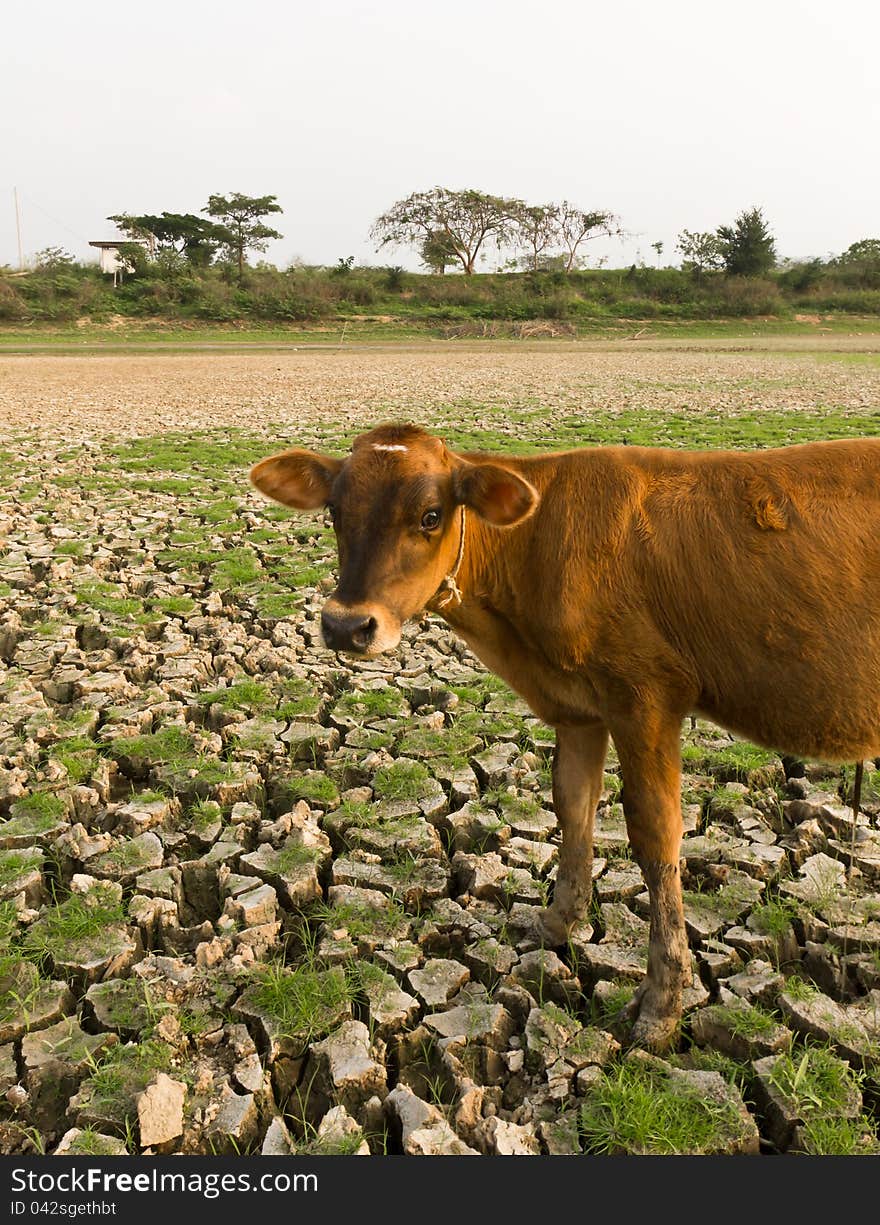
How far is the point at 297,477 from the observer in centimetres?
384

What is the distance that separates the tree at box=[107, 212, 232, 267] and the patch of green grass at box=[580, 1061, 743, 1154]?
80623mm

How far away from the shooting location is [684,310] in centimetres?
6456

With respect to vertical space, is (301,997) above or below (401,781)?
below

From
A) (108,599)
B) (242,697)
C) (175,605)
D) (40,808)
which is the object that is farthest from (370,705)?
(108,599)

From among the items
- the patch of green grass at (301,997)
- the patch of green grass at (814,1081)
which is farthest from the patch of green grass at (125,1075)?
the patch of green grass at (814,1081)

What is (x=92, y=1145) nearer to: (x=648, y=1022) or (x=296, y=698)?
(x=648, y=1022)

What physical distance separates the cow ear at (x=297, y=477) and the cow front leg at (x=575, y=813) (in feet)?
4.80

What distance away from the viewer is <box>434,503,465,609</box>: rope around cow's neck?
11.7 ft

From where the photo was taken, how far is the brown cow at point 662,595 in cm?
324

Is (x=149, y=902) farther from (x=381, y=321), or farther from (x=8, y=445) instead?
(x=381, y=321)

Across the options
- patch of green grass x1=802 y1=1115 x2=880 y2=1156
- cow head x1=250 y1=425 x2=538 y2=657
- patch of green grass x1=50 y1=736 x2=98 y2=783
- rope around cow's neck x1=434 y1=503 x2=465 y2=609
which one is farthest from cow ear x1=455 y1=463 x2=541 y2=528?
patch of green grass x1=50 y1=736 x2=98 y2=783

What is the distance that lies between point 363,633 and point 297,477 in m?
1.02

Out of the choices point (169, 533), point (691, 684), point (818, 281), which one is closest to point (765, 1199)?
point (691, 684)

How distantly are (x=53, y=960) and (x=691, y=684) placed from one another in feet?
9.06
